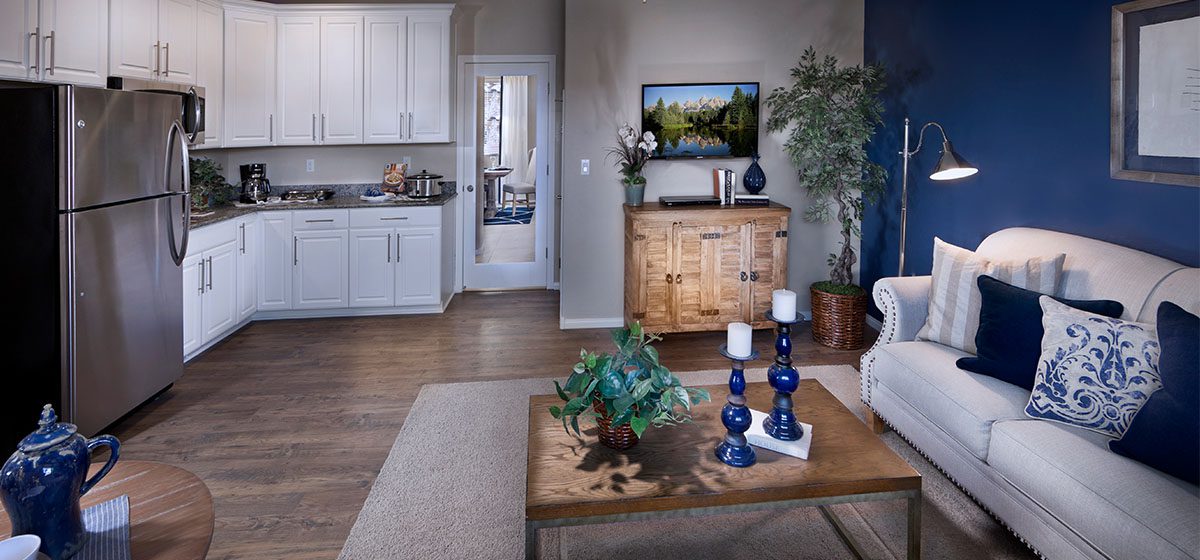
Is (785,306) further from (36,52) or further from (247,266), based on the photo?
(247,266)

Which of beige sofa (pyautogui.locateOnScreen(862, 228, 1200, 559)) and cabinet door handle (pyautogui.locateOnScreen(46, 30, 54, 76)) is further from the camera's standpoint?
cabinet door handle (pyautogui.locateOnScreen(46, 30, 54, 76))

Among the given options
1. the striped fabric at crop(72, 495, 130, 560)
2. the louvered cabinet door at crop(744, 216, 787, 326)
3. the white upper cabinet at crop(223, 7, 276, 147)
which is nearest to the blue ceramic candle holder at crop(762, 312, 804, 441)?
the striped fabric at crop(72, 495, 130, 560)

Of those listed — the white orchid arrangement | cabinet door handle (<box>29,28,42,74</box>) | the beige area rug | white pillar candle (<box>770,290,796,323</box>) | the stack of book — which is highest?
cabinet door handle (<box>29,28,42,74</box>)

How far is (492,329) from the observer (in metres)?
5.30

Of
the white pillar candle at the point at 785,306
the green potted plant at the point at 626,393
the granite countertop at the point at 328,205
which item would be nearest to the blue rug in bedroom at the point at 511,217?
the granite countertop at the point at 328,205

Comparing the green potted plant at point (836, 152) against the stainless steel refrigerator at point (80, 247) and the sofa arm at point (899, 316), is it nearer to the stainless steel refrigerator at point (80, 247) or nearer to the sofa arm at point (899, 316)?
the sofa arm at point (899, 316)

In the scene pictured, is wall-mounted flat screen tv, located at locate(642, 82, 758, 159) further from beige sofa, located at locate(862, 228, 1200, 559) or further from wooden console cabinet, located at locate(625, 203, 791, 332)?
beige sofa, located at locate(862, 228, 1200, 559)

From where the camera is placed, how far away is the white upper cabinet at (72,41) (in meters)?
3.29

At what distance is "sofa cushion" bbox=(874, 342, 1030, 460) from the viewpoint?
2.43 m

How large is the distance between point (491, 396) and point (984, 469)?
235 cm

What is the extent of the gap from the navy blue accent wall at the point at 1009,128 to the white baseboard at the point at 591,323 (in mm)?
1918

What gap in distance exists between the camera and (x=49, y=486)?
1222 millimetres

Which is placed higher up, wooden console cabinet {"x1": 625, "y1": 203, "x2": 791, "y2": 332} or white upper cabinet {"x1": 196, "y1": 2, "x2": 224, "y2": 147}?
white upper cabinet {"x1": 196, "y1": 2, "x2": 224, "y2": 147}

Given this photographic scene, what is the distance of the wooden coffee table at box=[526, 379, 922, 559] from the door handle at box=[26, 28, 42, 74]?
2933 mm
